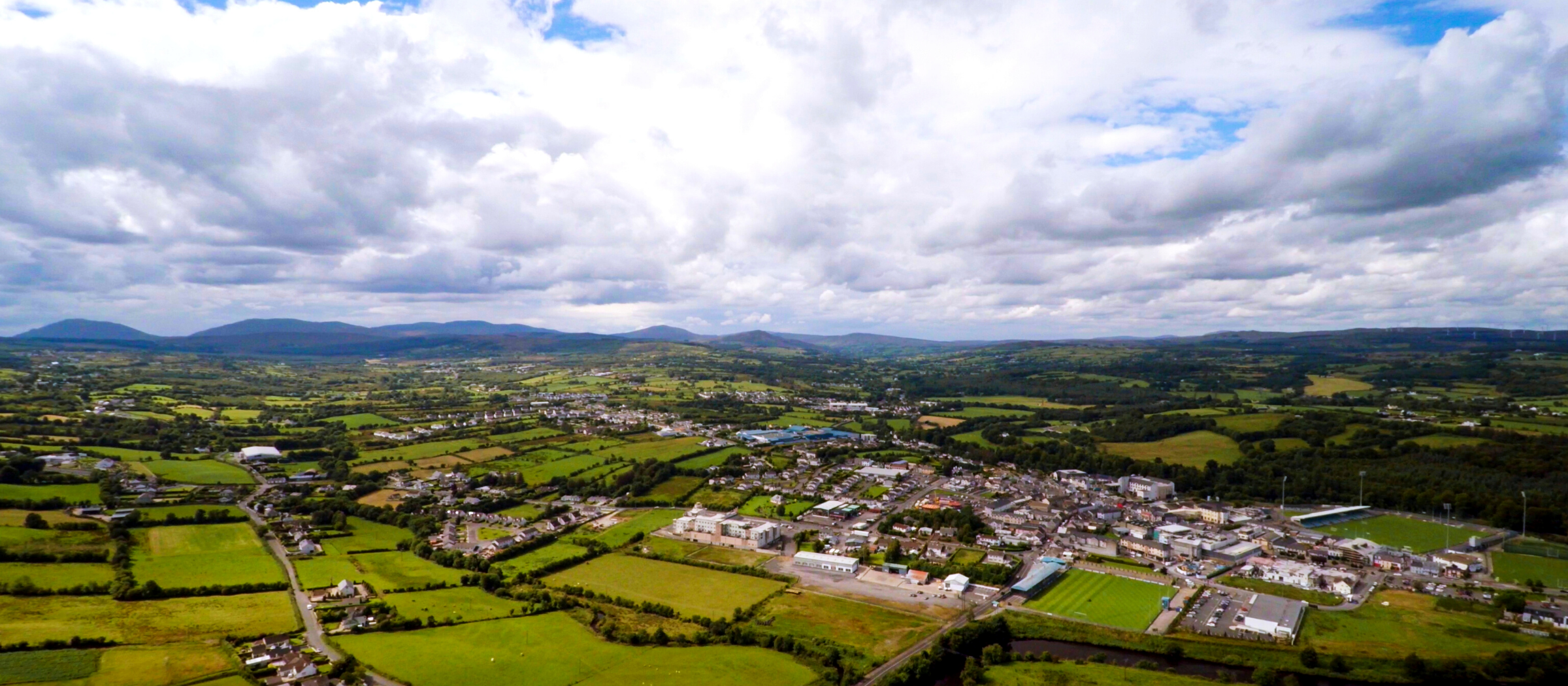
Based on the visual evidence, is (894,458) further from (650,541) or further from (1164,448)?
(650,541)

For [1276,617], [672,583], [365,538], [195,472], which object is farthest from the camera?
[195,472]

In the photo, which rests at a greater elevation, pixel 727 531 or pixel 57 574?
pixel 57 574

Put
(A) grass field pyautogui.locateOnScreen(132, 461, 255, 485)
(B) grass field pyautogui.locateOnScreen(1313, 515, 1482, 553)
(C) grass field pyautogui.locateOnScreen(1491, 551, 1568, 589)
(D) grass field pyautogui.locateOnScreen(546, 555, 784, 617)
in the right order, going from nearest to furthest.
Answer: (D) grass field pyautogui.locateOnScreen(546, 555, 784, 617) → (C) grass field pyautogui.locateOnScreen(1491, 551, 1568, 589) → (B) grass field pyautogui.locateOnScreen(1313, 515, 1482, 553) → (A) grass field pyautogui.locateOnScreen(132, 461, 255, 485)

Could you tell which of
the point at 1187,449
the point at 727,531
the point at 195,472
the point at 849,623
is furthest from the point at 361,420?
the point at 1187,449

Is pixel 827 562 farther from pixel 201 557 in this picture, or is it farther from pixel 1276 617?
pixel 201 557

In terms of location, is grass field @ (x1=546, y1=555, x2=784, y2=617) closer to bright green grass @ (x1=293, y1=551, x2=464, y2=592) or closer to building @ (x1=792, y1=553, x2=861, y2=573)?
building @ (x1=792, y1=553, x2=861, y2=573)

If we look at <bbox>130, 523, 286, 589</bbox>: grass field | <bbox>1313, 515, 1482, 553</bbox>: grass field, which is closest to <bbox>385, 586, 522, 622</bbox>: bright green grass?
<bbox>130, 523, 286, 589</bbox>: grass field

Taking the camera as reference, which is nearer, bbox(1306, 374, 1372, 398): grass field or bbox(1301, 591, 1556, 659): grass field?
bbox(1301, 591, 1556, 659): grass field
